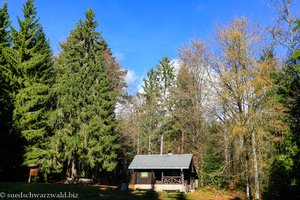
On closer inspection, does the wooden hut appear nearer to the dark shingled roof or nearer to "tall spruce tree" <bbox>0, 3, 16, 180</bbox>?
the dark shingled roof

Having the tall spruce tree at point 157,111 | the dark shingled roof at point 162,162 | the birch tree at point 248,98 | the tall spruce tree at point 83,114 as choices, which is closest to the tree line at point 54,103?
the tall spruce tree at point 83,114

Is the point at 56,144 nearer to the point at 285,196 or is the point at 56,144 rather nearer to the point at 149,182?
the point at 149,182

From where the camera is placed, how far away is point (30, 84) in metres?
24.3

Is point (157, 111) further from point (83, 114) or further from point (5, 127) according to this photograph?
point (5, 127)

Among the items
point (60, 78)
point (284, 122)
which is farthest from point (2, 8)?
point (284, 122)

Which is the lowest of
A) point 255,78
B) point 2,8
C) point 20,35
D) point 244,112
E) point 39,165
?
point 39,165

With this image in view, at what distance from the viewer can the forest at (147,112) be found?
1883cm

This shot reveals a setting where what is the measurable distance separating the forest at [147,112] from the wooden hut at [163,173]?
272 cm

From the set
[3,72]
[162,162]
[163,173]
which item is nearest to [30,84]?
[3,72]

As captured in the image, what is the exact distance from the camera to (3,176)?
22.3 metres

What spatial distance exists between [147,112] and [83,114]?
12.1m

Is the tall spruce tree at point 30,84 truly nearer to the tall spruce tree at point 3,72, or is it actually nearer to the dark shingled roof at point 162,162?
the tall spruce tree at point 3,72

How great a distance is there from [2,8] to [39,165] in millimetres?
15191

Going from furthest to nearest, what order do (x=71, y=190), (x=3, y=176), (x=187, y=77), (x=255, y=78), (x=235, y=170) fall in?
(x=187, y=77), (x=235, y=170), (x=3, y=176), (x=255, y=78), (x=71, y=190)
